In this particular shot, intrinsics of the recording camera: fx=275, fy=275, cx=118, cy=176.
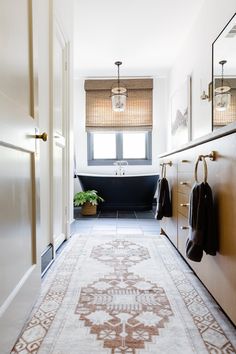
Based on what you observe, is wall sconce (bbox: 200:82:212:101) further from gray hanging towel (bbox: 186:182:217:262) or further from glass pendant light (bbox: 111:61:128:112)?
gray hanging towel (bbox: 186:182:217:262)

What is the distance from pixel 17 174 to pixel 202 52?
2.81 m

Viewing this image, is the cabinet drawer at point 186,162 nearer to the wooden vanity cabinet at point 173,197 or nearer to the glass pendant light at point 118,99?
the wooden vanity cabinet at point 173,197

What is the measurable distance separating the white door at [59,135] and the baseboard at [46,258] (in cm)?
22

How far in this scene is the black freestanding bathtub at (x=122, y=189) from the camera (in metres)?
4.48

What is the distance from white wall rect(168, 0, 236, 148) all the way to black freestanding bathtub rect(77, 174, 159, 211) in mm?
1291

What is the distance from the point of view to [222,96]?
8.16ft

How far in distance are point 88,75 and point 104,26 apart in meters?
1.62

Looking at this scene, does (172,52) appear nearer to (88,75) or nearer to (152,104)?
(152,104)

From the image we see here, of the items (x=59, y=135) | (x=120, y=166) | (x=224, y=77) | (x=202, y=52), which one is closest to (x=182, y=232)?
(x=59, y=135)

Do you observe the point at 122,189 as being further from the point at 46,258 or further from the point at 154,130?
the point at 46,258

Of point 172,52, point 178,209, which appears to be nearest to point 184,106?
point 172,52

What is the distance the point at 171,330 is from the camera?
3.52 feet

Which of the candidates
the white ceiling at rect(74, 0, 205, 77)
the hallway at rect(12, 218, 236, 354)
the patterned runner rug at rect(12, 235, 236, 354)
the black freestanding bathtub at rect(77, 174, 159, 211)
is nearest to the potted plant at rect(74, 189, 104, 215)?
the black freestanding bathtub at rect(77, 174, 159, 211)

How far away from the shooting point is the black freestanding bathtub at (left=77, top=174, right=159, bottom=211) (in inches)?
176
